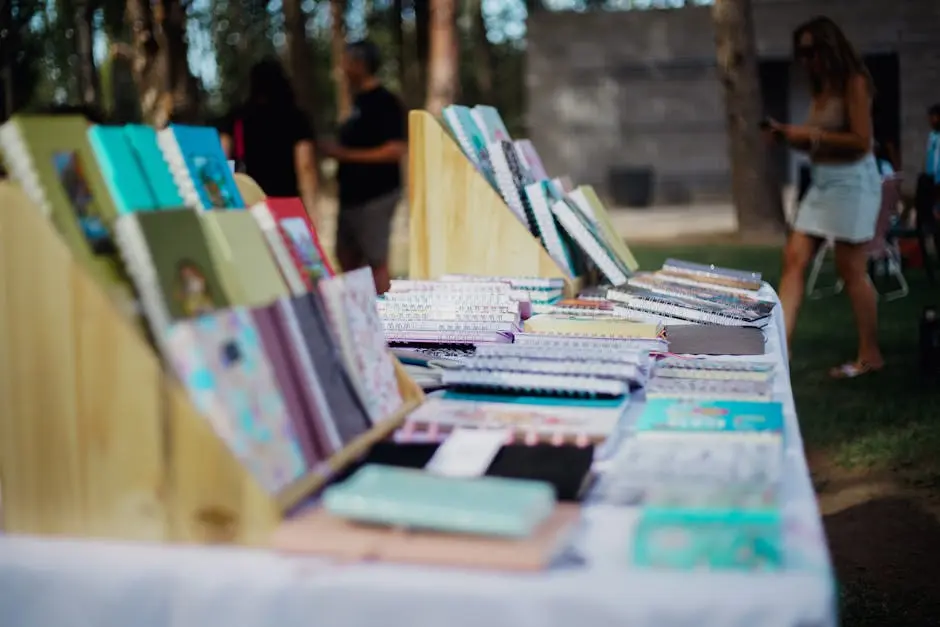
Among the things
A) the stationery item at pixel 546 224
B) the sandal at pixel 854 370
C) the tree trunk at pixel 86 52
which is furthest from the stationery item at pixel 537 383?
the tree trunk at pixel 86 52

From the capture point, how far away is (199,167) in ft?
5.80

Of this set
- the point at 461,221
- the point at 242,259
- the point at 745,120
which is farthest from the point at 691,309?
the point at 745,120

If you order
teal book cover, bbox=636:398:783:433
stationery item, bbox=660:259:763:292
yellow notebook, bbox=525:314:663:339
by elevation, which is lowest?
stationery item, bbox=660:259:763:292

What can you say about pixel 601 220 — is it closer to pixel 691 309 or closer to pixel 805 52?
pixel 691 309

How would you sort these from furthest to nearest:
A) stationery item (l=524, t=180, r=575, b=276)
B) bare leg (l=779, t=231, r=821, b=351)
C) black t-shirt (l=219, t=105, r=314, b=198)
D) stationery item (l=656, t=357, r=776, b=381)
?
black t-shirt (l=219, t=105, r=314, b=198)
bare leg (l=779, t=231, r=821, b=351)
stationery item (l=524, t=180, r=575, b=276)
stationery item (l=656, t=357, r=776, b=381)

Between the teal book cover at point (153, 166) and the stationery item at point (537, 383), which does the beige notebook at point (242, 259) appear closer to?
the teal book cover at point (153, 166)

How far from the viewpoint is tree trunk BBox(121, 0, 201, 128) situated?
9320mm

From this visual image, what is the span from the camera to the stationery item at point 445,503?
1.22m

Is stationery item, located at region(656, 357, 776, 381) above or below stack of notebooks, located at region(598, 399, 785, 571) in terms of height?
below

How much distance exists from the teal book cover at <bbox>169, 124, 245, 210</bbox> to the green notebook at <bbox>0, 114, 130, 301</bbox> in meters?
0.25

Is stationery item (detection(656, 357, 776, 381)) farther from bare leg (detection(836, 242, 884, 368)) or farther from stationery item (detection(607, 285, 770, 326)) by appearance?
bare leg (detection(836, 242, 884, 368))

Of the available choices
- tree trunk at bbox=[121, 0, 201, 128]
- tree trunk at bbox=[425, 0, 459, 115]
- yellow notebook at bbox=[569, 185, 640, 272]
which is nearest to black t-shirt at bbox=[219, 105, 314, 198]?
yellow notebook at bbox=[569, 185, 640, 272]

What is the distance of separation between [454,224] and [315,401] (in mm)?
1709

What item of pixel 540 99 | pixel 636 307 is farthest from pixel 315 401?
pixel 540 99
